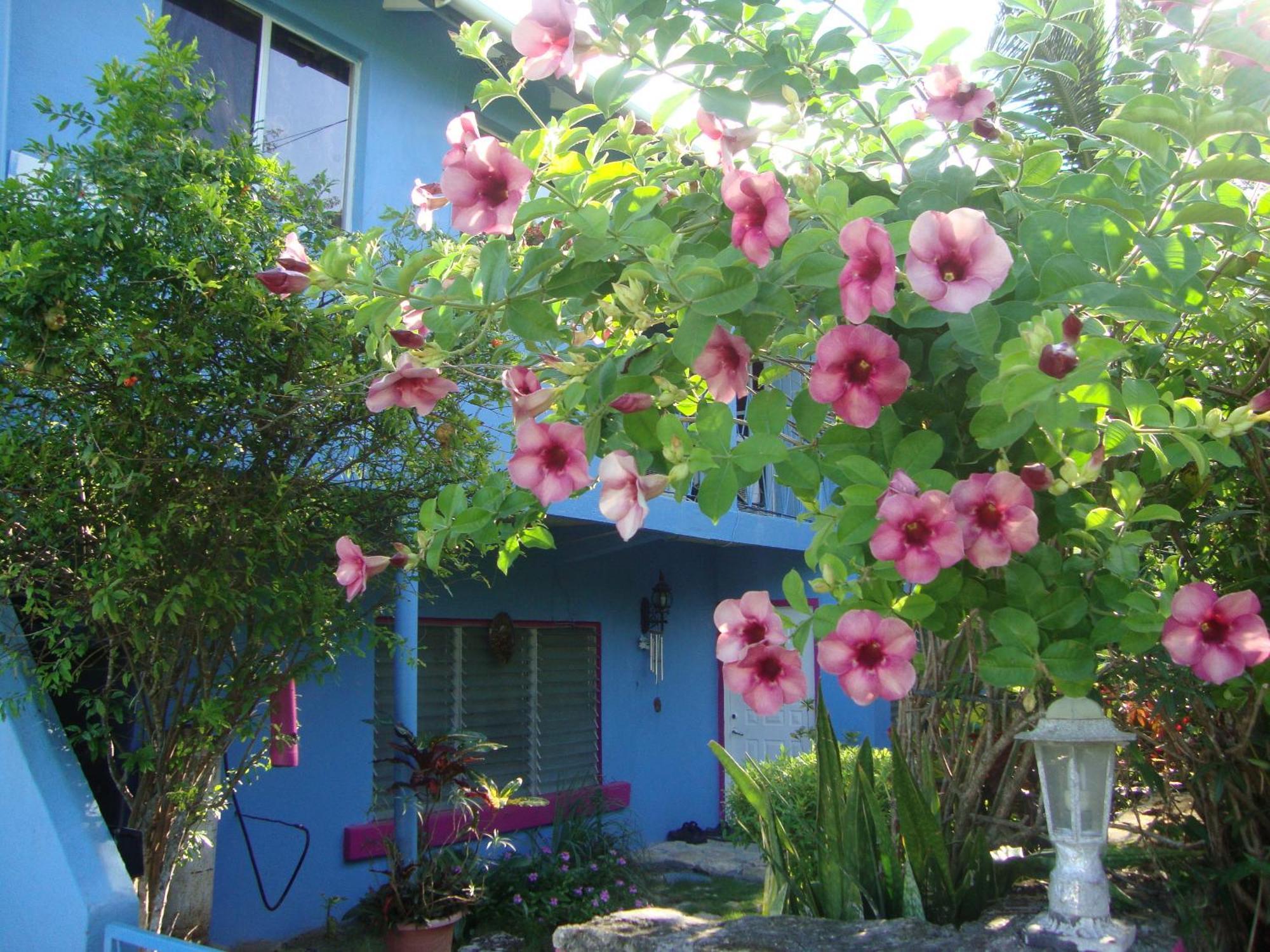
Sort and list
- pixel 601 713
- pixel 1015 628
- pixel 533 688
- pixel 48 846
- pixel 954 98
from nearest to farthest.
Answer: pixel 1015 628 → pixel 954 98 → pixel 48 846 → pixel 533 688 → pixel 601 713

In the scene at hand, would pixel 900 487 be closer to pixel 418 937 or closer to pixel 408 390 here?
pixel 408 390

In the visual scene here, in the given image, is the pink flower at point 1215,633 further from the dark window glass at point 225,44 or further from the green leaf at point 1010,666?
the dark window glass at point 225,44

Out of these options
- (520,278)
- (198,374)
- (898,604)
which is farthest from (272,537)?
(898,604)

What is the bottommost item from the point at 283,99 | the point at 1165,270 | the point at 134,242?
the point at 1165,270

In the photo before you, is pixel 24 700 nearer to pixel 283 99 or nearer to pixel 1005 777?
pixel 1005 777

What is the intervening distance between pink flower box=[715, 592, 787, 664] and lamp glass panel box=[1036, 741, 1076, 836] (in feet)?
2.29

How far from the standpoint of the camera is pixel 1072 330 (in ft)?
4.60

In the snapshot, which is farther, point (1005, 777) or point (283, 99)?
point (283, 99)

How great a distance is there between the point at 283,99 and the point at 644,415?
17.7ft

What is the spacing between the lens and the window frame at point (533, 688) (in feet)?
26.1

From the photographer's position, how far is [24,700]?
388 centimetres

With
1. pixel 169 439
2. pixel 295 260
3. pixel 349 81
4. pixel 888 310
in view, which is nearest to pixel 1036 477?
pixel 888 310

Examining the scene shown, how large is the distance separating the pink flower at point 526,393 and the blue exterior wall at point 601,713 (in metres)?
4.07

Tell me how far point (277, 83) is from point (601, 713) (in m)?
5.75
